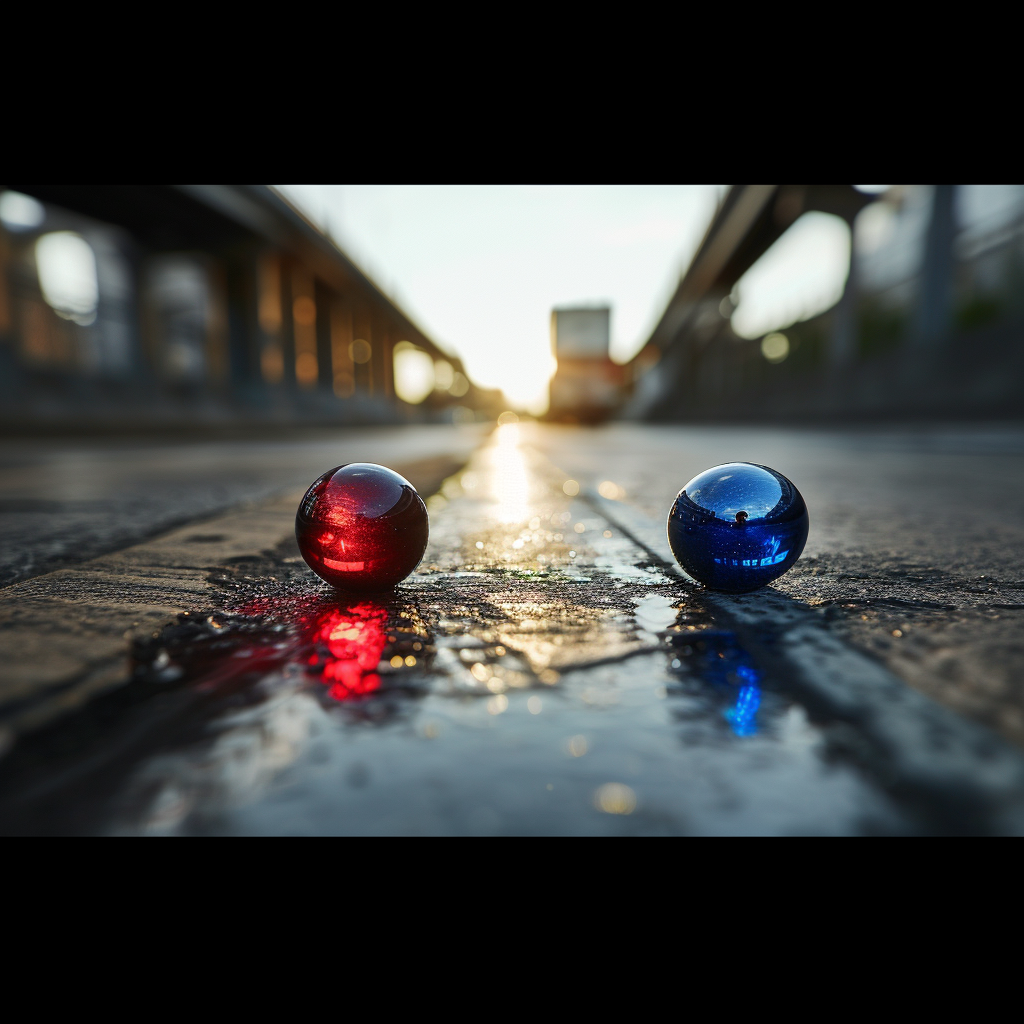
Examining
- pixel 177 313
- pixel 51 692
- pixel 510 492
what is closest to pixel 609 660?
pixel 51 692

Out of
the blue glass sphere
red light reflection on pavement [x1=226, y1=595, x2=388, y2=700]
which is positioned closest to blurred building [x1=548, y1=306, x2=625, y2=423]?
the blue glass sphere

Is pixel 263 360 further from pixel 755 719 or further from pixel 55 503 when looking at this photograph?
pixel 755 719

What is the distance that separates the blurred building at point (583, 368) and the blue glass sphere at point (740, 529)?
39.3m

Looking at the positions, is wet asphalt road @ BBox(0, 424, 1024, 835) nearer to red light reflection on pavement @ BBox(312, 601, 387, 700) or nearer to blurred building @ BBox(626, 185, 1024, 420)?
red light reflection on pavement @ BBox(312, 601, 387, 700)

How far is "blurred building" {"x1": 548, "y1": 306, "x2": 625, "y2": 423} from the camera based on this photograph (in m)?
40.3

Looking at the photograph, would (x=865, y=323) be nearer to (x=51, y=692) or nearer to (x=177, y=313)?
(x=177, y=313)

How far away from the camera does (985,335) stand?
14.1 m

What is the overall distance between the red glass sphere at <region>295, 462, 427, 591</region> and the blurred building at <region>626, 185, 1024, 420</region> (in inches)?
599

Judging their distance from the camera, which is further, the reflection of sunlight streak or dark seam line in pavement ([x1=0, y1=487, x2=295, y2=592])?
the reflection of sunlight streak

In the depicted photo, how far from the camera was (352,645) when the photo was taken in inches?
44.1
